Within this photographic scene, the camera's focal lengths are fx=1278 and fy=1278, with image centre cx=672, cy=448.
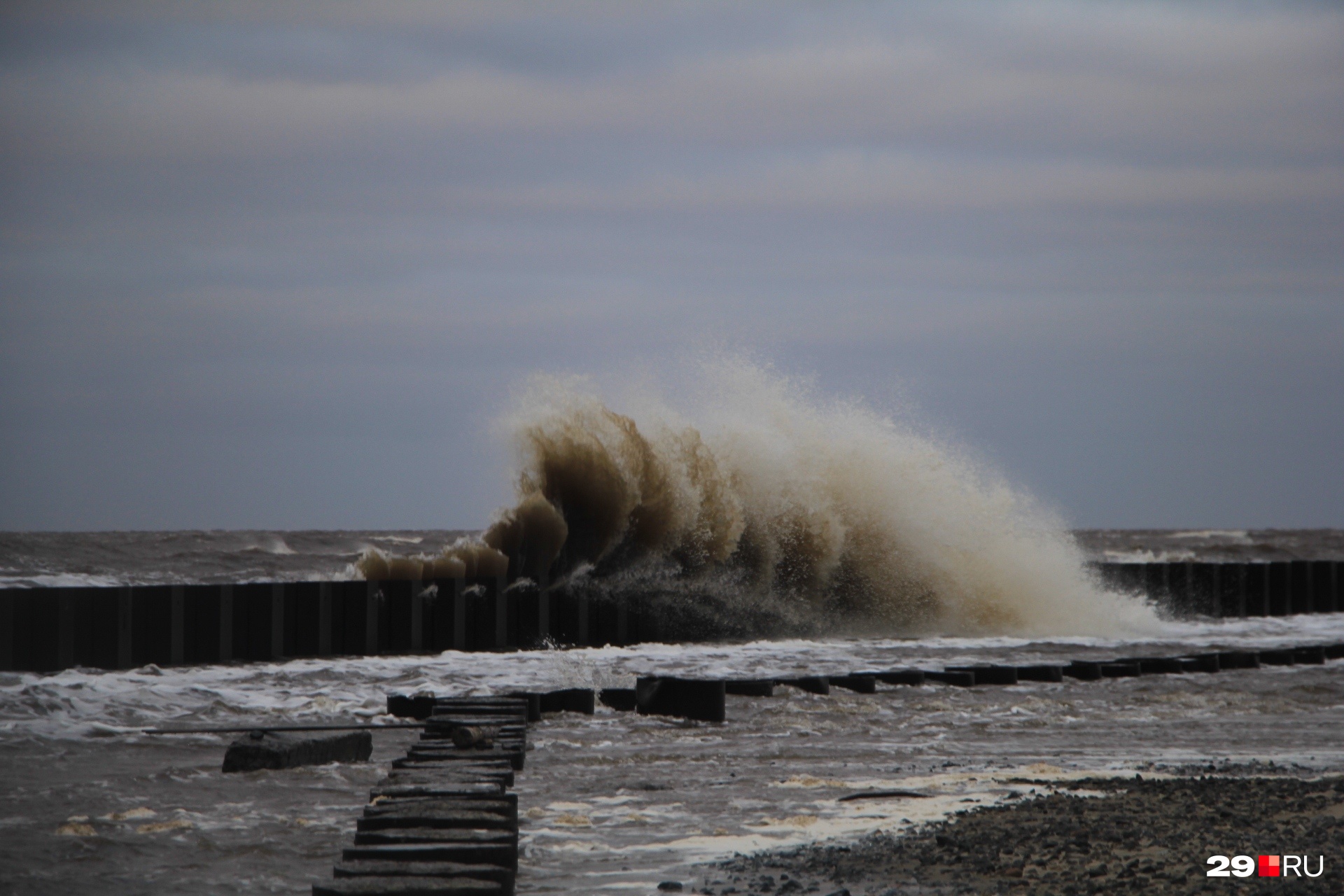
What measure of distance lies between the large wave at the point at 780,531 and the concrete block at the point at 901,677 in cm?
512

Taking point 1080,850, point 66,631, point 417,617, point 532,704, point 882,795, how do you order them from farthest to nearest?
point 417,617
point 66,631
point 532,704
point 882,795
point 1080,850

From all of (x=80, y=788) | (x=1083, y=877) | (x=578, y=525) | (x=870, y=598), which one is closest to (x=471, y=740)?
(x=80, y=788)

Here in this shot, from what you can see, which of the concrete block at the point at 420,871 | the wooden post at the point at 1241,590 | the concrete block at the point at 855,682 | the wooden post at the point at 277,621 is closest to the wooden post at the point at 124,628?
the wooden post at the point at 277,621

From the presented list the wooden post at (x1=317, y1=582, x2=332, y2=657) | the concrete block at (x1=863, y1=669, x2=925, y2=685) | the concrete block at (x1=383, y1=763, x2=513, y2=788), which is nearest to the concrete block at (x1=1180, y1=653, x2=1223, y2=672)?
the concrete block at (x1=863, y1=669, x2=925, y2=685)

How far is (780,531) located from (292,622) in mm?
6779

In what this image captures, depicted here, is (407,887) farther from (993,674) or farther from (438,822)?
(993,674)

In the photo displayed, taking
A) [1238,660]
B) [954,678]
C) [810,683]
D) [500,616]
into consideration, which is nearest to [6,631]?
[500,616]

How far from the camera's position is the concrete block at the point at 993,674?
33.9 ft

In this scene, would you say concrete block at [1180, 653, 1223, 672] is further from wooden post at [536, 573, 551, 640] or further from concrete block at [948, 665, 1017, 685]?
wooden post at [536, 573, 551, 640]

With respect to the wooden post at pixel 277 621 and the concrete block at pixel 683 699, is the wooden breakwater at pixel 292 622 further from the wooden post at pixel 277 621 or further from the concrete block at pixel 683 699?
the concrete block at pixel 683 699

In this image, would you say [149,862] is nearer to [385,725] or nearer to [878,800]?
[878,800]

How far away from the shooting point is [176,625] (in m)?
11.1

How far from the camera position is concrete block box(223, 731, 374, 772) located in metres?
5.85

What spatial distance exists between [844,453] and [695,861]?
13894mm
